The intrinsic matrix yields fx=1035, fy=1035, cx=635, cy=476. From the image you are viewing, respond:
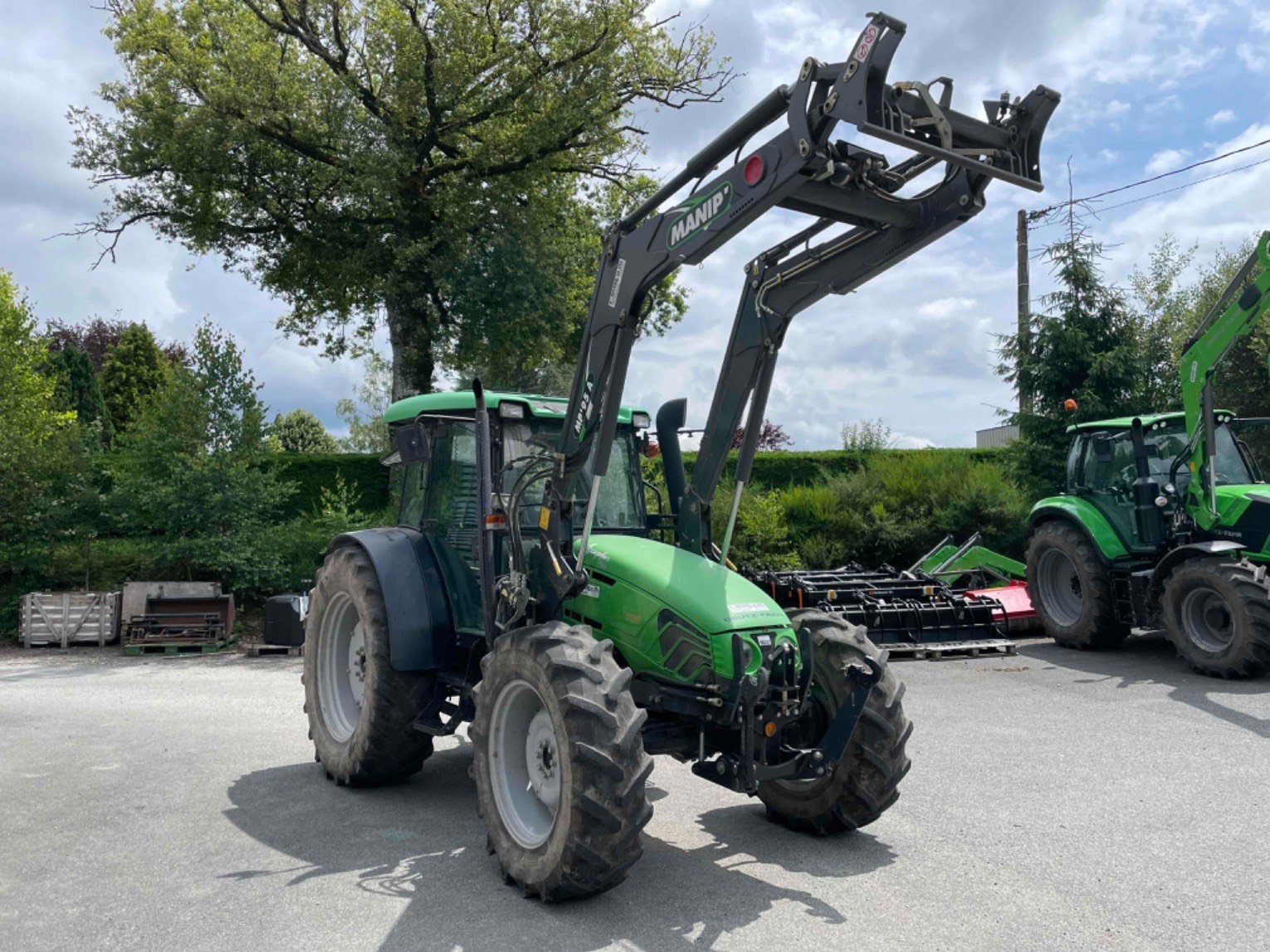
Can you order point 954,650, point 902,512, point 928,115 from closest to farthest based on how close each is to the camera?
point 928,115 < point 954,650 < point 902,512

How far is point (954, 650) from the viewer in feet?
36.8

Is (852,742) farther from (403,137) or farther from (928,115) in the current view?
(403,137)

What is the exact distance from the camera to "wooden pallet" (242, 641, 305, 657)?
1365cm

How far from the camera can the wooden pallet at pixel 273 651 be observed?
44.8 feet

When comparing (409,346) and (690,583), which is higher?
(409,346)

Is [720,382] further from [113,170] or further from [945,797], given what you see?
[113,170]

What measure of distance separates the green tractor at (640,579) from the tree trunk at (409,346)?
13.7m

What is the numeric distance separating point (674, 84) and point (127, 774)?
16.6m

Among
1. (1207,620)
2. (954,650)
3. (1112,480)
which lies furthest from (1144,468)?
(954,650)

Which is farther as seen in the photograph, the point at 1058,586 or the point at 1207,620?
the point at 1058,586

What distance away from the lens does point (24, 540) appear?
15.0 meters

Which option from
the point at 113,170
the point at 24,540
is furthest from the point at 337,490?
the point at 113,170

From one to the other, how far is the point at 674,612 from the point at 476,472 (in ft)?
5.87

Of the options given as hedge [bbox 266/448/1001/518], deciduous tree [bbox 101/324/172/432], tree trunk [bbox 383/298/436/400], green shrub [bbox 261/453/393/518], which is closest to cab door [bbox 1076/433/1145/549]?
hedge [bbox 266/448/1001/518]
